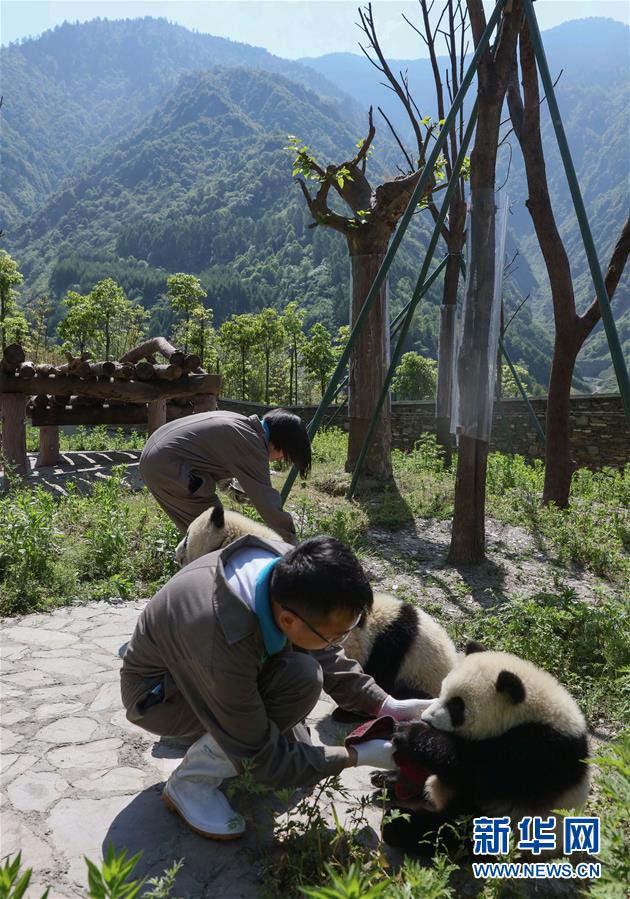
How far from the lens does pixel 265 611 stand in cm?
230

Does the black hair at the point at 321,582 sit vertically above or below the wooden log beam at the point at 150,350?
below

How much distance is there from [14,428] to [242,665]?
836 centimetres

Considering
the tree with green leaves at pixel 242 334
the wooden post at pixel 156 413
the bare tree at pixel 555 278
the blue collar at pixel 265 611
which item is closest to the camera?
the blue collar at pixel 265 611

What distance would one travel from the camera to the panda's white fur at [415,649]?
11.1ft

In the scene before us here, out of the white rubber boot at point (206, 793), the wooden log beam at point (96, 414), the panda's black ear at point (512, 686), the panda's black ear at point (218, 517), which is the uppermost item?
the wooden log beam at point (96, 414)

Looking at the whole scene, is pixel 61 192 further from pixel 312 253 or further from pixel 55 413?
pixel 55 413

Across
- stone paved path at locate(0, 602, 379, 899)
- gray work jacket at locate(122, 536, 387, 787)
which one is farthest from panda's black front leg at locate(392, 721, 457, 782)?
stone paved path at locate(0, 602, 379, 899)

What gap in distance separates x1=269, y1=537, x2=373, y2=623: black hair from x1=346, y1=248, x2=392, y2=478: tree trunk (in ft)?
23.3

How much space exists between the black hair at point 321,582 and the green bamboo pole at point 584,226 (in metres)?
3.20

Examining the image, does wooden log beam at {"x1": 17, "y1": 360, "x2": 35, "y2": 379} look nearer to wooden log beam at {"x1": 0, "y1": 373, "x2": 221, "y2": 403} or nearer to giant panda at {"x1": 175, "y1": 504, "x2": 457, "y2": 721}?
wooden log beam at {"x1": 0, "y1": 373, "x2": 221, "y2": 403}

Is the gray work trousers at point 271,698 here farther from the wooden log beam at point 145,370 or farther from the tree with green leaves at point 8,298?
the tree with green leaves at point 8,298

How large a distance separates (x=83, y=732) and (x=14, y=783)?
51 centimetres

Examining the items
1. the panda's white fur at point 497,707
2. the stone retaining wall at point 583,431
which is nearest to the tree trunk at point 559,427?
the stone retaining wall at point 583,431

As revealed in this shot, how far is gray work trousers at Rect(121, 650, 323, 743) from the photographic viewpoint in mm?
2514
